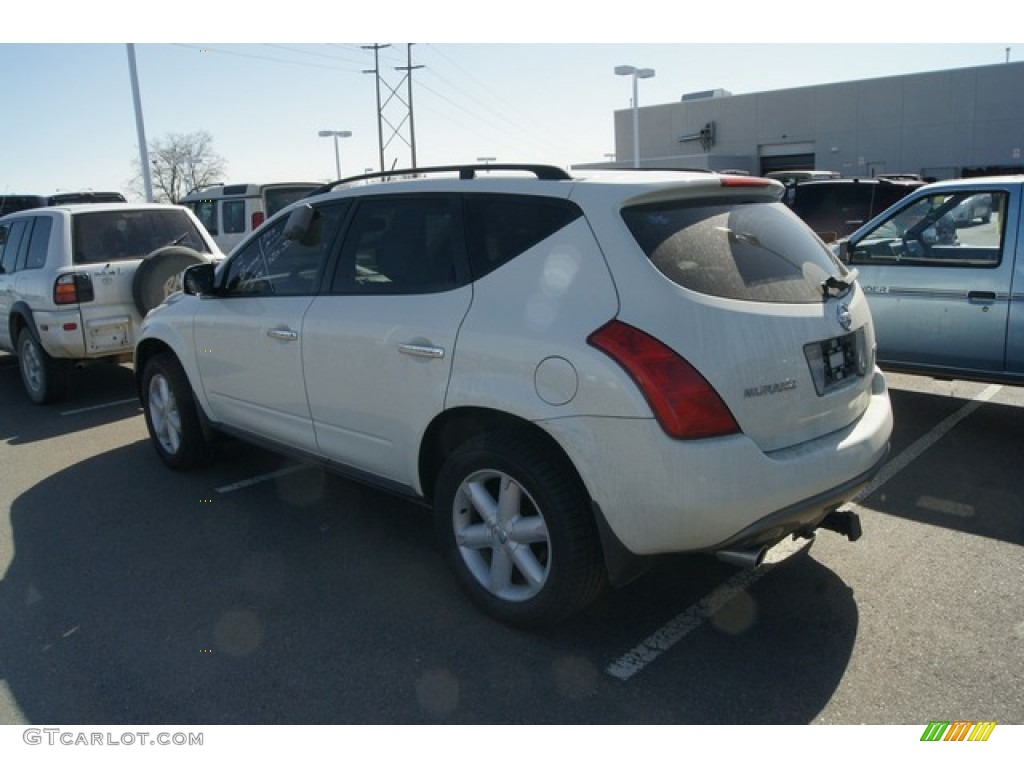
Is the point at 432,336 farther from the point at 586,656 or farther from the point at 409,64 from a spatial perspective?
the point at 409,64

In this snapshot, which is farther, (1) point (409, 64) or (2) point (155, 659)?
(1) point (409, 64)

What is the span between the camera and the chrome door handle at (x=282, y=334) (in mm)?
4281

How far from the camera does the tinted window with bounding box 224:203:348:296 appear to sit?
14.2 feet

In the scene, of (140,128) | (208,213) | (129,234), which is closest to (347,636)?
(129,234)

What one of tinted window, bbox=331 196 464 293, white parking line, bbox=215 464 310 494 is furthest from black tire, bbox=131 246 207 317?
tinted window, bbox=331 196 464 293

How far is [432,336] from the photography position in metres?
3.55

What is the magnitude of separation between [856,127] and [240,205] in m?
43.3

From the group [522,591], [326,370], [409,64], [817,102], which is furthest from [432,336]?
[817,102]

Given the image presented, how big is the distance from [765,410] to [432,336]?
1388 millimetres

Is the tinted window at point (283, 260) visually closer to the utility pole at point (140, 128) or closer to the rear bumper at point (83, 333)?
the rear bumper at point (83, 333)

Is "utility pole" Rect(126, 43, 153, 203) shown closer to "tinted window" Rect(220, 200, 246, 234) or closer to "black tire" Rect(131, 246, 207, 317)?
"tinted window" Rect(220, 200, 246, 234)

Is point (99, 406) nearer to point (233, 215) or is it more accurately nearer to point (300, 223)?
point (300, 223)

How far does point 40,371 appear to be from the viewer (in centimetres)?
782

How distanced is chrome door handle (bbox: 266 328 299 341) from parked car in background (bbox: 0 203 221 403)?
11.7 ft
